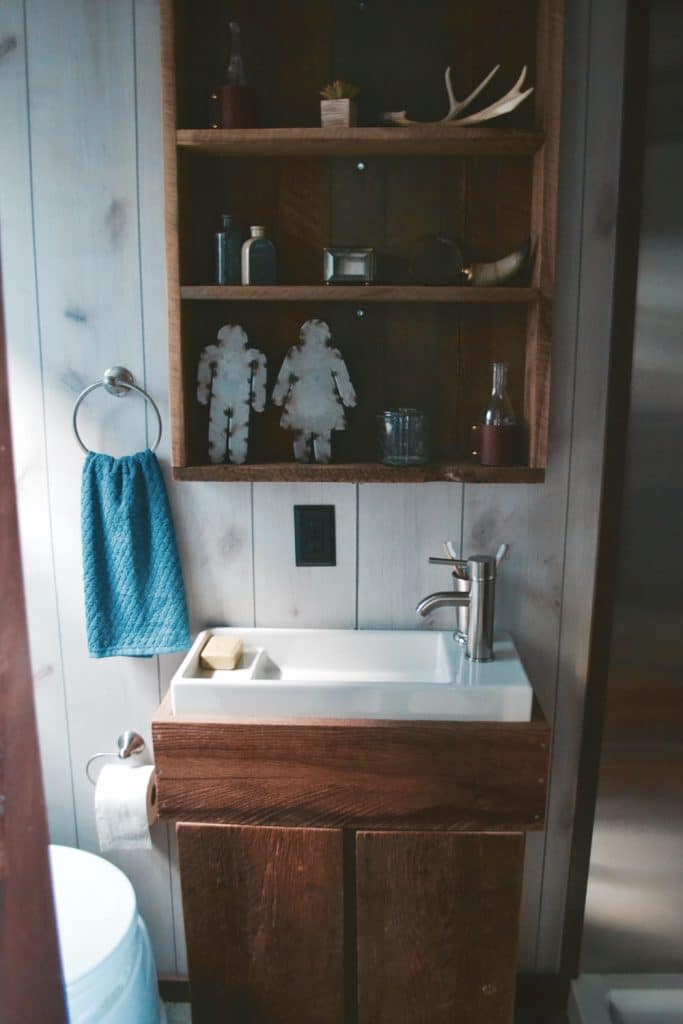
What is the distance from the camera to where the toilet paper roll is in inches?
66.6

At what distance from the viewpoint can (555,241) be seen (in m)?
1.47

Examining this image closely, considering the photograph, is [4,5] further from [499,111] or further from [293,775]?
[293,775]

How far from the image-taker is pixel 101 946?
1457 mm

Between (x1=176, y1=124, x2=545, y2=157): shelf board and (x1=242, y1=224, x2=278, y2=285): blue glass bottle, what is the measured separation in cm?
16

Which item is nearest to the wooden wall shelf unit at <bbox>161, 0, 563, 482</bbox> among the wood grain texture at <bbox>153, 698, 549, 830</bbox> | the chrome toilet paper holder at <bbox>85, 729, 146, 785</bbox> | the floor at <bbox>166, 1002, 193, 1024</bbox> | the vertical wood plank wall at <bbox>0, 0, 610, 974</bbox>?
the vertical wood plank wall at <bbox>0, 0, 610, 974</bbox>

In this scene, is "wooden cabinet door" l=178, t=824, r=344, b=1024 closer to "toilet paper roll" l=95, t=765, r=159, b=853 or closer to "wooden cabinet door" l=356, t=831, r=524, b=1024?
"wooden cabinet door" l=356, t=831, r=524, b=1024

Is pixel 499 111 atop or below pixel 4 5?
below

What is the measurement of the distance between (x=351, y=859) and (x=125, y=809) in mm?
509

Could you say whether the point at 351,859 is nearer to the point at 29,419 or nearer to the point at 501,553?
the point at 501,553

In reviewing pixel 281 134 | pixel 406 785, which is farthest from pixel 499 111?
pixel 406 785

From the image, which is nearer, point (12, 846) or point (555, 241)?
point (12, 846)

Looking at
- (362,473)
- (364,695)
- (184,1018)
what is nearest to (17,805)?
(364,695)

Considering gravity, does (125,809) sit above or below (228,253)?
below

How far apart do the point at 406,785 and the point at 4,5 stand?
173cm
